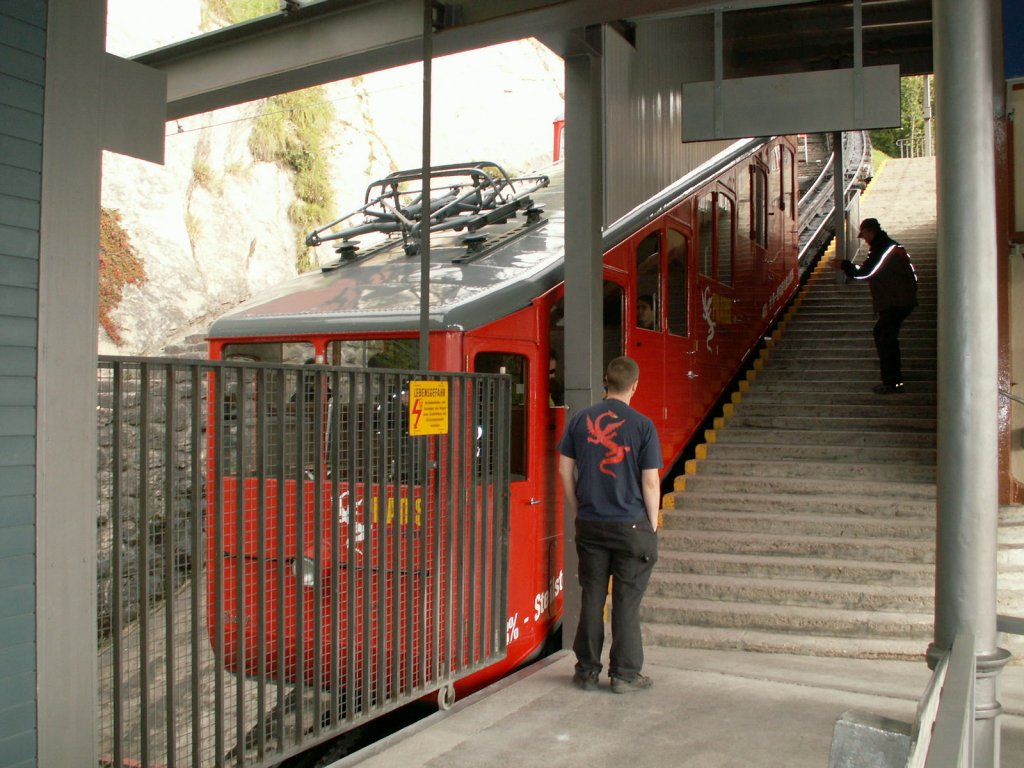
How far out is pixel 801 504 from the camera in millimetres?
7676

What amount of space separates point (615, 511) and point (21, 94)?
337 centimetres

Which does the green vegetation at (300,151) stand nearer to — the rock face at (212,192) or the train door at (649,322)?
the rock face at (212,192)

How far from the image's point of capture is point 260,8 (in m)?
19.6

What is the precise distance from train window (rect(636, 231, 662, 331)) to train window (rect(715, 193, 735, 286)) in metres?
1.87

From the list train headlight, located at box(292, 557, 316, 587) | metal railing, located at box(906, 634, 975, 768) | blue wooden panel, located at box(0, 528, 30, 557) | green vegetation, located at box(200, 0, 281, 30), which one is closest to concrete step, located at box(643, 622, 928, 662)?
train headlight, located at box(292, 557, 316, 587)

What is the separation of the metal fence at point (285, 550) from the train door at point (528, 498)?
1.00ft

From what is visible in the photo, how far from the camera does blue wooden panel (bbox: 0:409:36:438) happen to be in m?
2.65

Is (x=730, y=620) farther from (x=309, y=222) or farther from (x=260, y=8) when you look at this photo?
(x=260, y=8)

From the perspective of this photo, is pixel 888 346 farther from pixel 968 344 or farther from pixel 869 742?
pixel 869 742

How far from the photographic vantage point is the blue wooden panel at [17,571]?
265 cm

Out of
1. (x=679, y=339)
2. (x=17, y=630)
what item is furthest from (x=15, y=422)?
(x=679, y=339)

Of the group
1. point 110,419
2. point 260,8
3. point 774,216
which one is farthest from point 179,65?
point 260,8

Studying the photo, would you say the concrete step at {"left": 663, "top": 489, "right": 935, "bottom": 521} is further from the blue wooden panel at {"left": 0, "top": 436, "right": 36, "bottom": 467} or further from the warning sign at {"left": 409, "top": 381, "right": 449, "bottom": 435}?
the blue wooden panel at {"left": 0, "top": 436, "right": 36, "bottom": 467}

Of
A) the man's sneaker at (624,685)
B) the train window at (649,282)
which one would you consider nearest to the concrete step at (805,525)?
the train window at (649,282)
